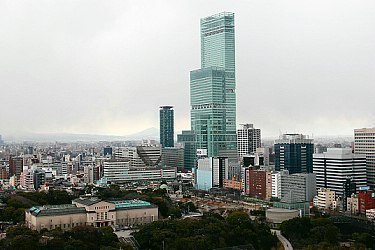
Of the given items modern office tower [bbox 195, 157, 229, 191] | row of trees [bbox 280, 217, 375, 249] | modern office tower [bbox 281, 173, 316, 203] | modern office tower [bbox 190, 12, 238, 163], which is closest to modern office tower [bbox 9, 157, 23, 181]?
modern office tower [bbox 190, 12, 238, 163]

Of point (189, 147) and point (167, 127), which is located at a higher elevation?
point (167, 127)

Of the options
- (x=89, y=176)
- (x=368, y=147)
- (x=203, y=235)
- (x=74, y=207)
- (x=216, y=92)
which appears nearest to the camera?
(x=203, y=235)

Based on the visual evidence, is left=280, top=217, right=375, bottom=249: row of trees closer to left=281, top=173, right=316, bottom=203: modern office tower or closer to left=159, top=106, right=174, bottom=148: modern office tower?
left=281, top=173, right=316, bottom=203: modern office tower

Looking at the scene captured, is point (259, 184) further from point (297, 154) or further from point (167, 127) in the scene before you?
point (167, 127)

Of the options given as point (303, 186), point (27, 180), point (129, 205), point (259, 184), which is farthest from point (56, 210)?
point (27, 180)

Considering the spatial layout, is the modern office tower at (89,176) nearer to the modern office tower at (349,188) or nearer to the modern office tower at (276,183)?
the modern office tower at (276,183)

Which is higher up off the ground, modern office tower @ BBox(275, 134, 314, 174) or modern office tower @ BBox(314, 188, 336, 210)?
modern office tower @ BBox(275, 134, 314, 174)
